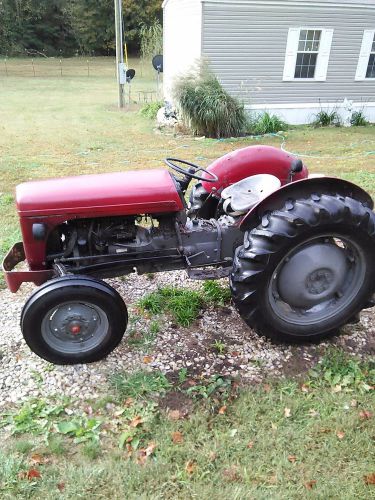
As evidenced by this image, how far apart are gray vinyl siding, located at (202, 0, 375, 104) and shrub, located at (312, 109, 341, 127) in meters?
0.49

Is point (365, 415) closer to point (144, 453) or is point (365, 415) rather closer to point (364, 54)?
point (144, 453)

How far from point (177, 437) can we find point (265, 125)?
9221mm

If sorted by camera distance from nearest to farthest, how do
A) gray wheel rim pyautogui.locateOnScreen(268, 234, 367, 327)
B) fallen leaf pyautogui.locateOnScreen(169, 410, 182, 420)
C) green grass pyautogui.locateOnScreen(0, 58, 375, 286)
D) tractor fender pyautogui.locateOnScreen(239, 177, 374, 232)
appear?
fallen leaf pyautogui.locateOnScreen(169, 410, 182, 420) → tractor fender pyautogui.locateOnScreen(239, 177, 374, 232) → gray wheel rim pyautogui.locateOnScreen(268, 234, 367, 327) → green grass pyautogui.locateOnScreen(0, 58, 375, 286)

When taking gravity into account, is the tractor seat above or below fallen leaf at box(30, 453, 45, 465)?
above

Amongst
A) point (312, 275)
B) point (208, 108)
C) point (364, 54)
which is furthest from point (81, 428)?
point (364, 54)

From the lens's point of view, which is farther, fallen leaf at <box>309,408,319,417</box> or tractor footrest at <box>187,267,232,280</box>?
tractor footrest at <box>187,267,232,280</box>

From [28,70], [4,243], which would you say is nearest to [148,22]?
[28,70]

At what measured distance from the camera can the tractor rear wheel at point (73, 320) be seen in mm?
2445

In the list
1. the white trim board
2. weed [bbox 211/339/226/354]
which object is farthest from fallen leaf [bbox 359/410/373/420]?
the white trim board

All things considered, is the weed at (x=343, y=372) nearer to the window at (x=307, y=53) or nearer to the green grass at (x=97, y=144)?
the green grass at (x=97, y=144)

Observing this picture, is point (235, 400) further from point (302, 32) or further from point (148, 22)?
point (148, 22)

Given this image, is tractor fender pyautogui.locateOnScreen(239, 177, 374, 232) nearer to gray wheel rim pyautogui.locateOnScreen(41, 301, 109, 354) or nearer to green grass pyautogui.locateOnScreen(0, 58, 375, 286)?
gray wheel rim pyautogui.locateOnScreen(41, 301, 109, 354)

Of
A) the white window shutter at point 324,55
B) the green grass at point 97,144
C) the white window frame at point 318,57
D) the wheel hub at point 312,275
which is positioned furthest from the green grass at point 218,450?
the white window shutter at point 324,55

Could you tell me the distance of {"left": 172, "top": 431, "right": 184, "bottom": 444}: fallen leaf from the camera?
89.0 inches
